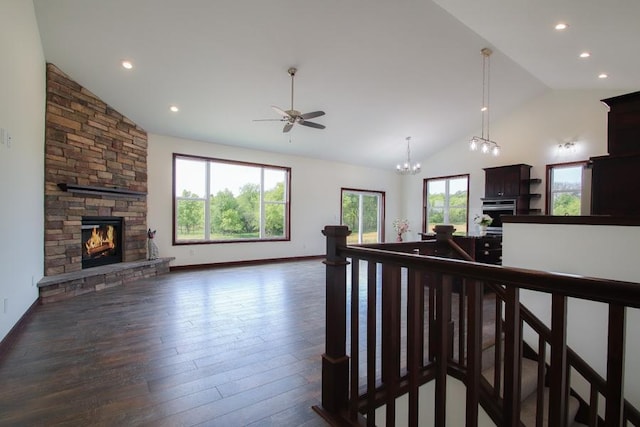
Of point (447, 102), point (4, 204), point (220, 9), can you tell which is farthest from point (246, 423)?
point (447, 102)

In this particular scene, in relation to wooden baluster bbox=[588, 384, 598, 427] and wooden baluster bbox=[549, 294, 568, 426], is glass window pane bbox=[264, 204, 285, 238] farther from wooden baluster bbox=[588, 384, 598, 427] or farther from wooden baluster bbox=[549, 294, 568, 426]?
wooden baluster bbox=[549, 294, 568, 426]

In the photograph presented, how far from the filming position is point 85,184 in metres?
4.80

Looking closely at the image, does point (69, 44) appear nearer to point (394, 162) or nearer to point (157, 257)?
point (157, 257)

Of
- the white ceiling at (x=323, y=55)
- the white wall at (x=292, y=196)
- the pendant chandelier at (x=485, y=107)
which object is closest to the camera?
the white ceiling at (x=323, y=55)

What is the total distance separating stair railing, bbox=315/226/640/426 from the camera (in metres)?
0.84

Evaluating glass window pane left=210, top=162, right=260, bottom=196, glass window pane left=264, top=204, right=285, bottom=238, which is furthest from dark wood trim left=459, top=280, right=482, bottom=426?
glass window pane left=264, top=204, right=285, bottom=238

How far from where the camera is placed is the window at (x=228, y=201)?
6500mm

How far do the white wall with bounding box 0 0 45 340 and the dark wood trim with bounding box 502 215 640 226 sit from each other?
4767mm

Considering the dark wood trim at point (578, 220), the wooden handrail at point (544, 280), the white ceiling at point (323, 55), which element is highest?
the white ceiling at point (323, 55)

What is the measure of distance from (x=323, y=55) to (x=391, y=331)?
4165mm

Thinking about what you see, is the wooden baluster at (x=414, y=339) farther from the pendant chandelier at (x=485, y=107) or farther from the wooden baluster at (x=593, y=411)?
the pendant chandelier at (x=485, y=107)

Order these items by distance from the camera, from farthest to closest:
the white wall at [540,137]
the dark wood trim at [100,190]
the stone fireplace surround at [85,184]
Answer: the white wall at [540,137]
the dark wood trim at [100,190]
the stone fireplace surround at [85,184]

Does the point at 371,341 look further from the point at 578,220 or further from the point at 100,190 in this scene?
the point at 100,190

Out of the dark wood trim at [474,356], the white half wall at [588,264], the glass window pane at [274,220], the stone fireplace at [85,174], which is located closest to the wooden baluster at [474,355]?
the dark wood trim at [474,356]
